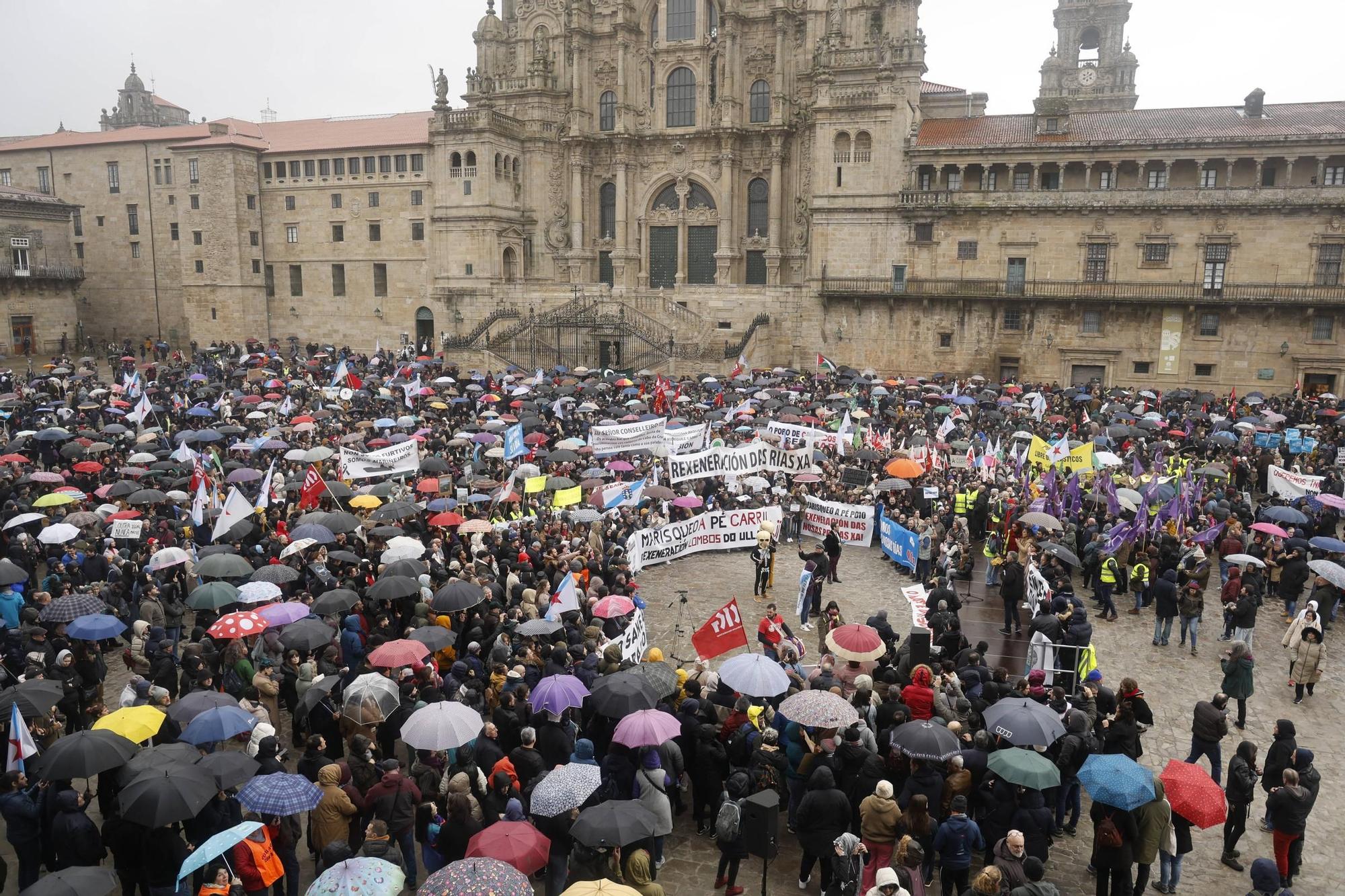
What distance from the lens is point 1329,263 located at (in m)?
44.1

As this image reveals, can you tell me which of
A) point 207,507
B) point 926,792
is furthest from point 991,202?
point 926,792

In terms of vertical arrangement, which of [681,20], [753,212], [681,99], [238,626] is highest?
[681,20]

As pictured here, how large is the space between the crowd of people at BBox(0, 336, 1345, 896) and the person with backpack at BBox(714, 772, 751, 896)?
3 centimetres

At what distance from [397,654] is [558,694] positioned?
2543 mm

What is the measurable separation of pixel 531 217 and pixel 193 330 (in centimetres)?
2418

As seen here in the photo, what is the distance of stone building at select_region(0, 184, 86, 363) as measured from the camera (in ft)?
192

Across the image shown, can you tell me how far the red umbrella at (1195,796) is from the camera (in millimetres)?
9633

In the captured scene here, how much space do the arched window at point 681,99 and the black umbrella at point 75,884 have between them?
54.9m

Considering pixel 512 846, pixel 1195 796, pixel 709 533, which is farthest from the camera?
pixel 709 533

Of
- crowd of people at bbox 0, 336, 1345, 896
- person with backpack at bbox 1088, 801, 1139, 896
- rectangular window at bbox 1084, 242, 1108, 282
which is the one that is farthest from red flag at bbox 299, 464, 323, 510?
rectangular window at bbox 1084, 242, 1108, 282

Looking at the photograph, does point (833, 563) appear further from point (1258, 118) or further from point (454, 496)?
point (1258, 118)

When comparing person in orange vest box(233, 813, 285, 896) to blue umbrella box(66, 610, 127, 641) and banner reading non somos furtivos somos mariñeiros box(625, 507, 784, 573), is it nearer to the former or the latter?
blue umbrella box(66, 610, 127, 641)

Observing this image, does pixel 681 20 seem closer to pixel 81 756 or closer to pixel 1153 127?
pixel 1153 127

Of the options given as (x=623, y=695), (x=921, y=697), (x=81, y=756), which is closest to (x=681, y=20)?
(x=921, y=697)
